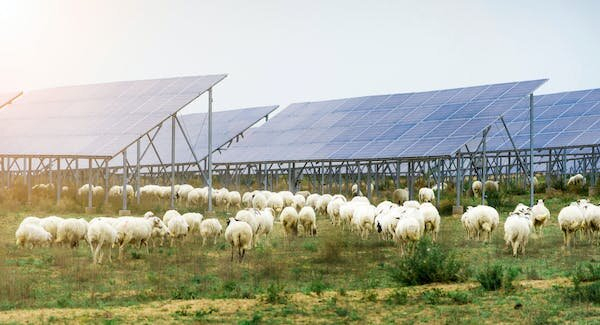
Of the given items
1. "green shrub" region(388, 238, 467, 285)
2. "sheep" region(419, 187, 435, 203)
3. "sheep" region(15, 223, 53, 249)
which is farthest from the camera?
"sheep" region(419, 187, 435, 203)

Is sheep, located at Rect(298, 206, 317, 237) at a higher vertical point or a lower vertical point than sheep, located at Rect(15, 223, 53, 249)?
higher

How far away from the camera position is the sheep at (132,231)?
75.0ft

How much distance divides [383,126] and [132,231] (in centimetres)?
2475

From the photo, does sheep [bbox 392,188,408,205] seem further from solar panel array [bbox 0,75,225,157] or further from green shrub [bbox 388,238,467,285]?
green shrub [bbox 388,238,467,285]

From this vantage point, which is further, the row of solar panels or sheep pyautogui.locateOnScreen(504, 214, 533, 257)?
the row of solar panels

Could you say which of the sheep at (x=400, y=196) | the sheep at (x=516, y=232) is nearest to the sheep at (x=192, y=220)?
the sheep at (x=516, y=232)

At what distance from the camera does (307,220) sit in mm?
29500

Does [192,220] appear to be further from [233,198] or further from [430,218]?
[233,198]

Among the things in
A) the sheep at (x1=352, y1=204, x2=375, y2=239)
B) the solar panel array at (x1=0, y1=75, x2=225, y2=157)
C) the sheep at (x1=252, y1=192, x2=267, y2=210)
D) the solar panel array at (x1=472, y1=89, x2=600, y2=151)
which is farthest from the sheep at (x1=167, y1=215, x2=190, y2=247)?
the solar panel array at (x1=472, y1=89, x2=600, y2=151)

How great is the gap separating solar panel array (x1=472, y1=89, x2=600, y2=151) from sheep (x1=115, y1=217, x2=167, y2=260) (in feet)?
93.0

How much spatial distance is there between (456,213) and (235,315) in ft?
79.9

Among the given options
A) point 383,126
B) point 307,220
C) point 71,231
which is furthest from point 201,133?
point 71,231

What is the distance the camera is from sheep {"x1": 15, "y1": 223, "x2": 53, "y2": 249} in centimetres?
2394

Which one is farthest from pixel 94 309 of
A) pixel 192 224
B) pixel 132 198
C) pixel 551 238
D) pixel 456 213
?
pixel 132 198
